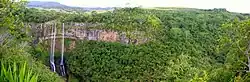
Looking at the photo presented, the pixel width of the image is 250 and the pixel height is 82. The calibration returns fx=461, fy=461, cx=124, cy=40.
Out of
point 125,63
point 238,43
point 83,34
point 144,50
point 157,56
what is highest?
point 238,43

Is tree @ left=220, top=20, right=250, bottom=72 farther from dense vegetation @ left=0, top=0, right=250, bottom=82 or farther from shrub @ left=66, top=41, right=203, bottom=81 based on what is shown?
shrub @ left=66, top=41, right=203, bottom=81

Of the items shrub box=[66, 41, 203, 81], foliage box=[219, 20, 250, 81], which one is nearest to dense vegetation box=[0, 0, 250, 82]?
shrub box=[66, 41, 203, 81]

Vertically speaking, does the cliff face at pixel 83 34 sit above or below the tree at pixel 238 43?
below

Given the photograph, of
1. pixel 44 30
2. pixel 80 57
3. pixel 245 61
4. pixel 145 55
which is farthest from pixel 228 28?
pixel 44 30

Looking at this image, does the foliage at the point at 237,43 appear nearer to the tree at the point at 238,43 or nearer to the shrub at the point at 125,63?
the tree at the point at 238,43

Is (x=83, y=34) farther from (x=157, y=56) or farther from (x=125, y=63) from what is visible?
(x=157, y=56)

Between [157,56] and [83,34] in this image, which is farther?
[83,34]

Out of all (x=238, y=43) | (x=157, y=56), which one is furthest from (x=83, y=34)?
(x=238, y=43)

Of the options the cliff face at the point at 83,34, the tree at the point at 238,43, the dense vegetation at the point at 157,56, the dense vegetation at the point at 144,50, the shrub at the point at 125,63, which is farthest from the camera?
the cliff face at the point at 83,34

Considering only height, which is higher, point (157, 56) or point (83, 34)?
point (83, 34)

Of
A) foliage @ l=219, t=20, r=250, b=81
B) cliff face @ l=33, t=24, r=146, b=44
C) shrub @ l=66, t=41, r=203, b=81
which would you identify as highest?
foliage @ l=219, t=20, r=250, b=81

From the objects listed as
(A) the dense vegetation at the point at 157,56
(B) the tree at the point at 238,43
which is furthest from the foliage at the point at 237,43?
(A) the dense vegetation at the point at 157,56
